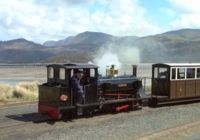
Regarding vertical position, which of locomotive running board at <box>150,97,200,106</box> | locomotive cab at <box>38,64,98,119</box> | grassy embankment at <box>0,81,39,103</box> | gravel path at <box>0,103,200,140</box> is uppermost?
locomotive cab at <box>38,64,98,119</box>

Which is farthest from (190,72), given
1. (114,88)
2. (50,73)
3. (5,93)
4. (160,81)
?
(5,93)

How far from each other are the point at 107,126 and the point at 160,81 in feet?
29.5

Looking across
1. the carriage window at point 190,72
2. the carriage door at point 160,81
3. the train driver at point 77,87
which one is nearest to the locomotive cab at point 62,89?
the train driver at point 77,87

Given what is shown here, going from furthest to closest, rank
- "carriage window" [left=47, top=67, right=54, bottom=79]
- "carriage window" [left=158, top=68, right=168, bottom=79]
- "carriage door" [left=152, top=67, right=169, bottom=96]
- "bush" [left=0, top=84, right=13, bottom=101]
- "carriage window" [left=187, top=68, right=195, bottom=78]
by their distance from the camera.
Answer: "carriage window" [left=187, top=68, right=195, bottom=78] → "bush" [left=0, top=84, right=13, bottom=101] → "carriage window" [left=158, top=68, right=168, bottom=79] → "carriage door" [left=152, top=67, right=169, bottom=96] → "carriage window" [left=47, top=67, right=54, bottom=79]

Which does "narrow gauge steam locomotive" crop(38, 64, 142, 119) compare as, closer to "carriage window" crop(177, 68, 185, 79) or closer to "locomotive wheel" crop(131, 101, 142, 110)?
"locomotive wheel" crop(131, 101, 142, 110)

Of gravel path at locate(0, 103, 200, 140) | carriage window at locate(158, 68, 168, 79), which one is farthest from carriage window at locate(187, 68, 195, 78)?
gravel path at locate(0, 103, 200, 140)

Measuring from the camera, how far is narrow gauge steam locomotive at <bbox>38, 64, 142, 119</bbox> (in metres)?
18.9

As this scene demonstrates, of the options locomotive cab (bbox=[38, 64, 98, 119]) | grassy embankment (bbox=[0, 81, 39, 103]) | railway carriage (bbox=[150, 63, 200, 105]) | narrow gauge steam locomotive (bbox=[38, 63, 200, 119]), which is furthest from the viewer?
grassy embankment (bbox=[0, 81, 39, 103])

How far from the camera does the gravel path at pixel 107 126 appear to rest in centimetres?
1591

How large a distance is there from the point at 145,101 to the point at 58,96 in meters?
7.86

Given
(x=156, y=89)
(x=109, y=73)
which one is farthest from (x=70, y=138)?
(x=156, y=89)

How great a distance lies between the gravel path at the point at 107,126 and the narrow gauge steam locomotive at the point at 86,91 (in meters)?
0.58

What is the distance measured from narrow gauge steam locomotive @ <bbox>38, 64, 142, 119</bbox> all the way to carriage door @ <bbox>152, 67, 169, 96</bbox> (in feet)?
11.5

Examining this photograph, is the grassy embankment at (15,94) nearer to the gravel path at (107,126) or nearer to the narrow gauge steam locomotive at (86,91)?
the gravel path at (107,126)
